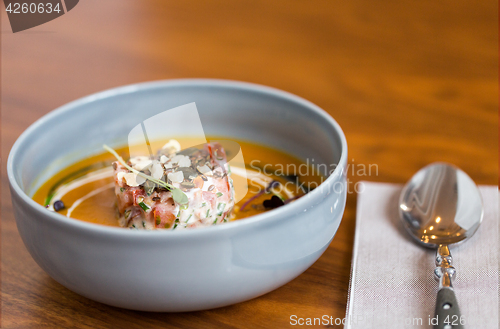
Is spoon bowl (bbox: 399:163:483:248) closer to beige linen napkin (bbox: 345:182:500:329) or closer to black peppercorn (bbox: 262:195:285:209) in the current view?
beige linen napkin (bbox: 345:182:500:329)

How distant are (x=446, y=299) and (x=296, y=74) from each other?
897 millimetres

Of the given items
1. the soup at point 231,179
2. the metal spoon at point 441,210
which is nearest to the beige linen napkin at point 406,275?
the metal spoon at point 441,210

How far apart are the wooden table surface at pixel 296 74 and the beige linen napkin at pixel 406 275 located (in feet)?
0.08

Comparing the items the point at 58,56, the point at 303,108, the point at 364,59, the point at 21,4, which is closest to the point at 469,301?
the point at 303,108

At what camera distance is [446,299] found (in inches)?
20.3

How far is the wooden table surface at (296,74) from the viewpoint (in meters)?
0.56

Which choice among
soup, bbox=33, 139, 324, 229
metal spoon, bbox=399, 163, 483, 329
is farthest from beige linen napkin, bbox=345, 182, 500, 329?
soup, bbox=33, 139, 324, 229

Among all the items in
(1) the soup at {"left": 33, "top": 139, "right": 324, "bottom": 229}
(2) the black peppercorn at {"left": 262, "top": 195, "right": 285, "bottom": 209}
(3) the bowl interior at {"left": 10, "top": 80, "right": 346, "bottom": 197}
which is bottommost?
(2) the black peppercorn at {"left": 262, "top": 195, "right": 285, "bottom": 209}

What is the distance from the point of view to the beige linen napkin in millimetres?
528

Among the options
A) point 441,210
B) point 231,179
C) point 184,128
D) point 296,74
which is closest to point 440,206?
point 441,210

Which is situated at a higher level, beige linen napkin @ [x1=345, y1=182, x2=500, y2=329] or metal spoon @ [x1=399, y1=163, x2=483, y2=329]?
metal spoon @ [x1=399, y1=163, x2=483, y2=329]

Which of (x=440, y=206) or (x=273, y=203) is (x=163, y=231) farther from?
(x=440, y=206)

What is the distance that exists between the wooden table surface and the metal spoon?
9 centimetres

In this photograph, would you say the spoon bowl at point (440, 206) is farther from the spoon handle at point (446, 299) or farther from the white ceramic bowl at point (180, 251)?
the white ceramic bowl at point (180, 251)
